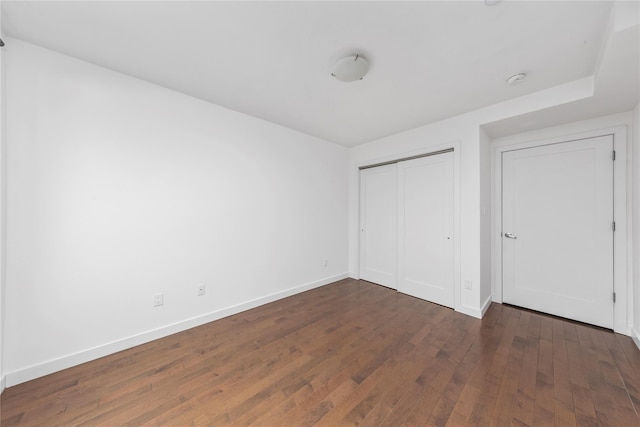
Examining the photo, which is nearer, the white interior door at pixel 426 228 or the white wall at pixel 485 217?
the white wall at pixel 485 217

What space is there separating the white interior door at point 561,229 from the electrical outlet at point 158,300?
4.18m

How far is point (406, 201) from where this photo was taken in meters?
3.51

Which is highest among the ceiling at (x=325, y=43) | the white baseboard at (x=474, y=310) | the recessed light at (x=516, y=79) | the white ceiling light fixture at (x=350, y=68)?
the ceiling at (x=325, y=43)

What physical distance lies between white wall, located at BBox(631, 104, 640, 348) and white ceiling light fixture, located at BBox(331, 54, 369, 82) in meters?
2.62

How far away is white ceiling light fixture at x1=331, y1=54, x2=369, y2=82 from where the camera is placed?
70.4 inches

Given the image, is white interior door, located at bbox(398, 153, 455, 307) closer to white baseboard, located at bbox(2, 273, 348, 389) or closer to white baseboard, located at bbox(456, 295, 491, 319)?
white baseboard, located at bbox(456, 295, 491, 319)

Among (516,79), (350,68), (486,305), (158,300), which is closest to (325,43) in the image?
(350,68)

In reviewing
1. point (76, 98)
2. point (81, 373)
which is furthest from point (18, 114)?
point (81, 373)

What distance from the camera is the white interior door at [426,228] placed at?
304cm

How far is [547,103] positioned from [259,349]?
366cm

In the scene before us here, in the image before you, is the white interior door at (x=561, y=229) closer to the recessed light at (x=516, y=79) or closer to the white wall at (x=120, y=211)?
the recessed light at (x=516, y=79)

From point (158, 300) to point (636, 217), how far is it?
188 inches

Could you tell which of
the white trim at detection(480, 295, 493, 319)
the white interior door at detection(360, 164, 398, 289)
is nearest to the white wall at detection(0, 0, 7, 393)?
the white interior door at detection(360, 164, 398, 289)

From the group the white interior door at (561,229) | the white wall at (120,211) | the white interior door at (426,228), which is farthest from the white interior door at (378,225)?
the white wall at (120,211)
